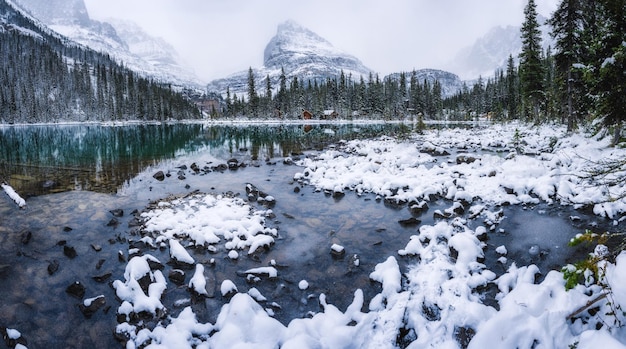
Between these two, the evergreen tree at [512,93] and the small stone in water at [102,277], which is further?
the evergreen tree at [512,93]

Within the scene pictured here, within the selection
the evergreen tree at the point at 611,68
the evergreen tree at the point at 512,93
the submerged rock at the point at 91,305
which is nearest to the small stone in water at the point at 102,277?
the submerged rock at the point at 91,305

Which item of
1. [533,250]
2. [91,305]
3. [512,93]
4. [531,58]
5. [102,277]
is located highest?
[512,93]

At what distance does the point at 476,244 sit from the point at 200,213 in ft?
31.5

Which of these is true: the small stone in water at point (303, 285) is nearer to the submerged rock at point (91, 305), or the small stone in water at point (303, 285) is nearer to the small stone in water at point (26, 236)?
the submerged rock at point (91, 305)

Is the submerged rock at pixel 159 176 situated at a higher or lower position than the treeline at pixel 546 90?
lower

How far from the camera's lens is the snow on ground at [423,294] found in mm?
4551

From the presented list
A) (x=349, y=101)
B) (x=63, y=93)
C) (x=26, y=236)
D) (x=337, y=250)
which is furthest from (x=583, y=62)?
(x=63, y=93)

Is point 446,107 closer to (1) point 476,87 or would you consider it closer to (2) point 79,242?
(1) point 476,87

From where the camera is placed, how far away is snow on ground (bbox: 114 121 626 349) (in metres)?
4.55

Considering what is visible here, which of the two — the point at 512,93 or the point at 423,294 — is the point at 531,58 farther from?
the point at 423,294

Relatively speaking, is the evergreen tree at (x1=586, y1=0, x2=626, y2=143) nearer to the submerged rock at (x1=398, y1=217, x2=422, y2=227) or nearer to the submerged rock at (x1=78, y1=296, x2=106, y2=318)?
the submerged rock at (x1=398, y1=217, x2=422, y2=227)

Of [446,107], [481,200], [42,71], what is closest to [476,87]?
[446,107]

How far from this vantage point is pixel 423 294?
22.1 ft

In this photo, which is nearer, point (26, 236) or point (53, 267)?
point (53, 267)
